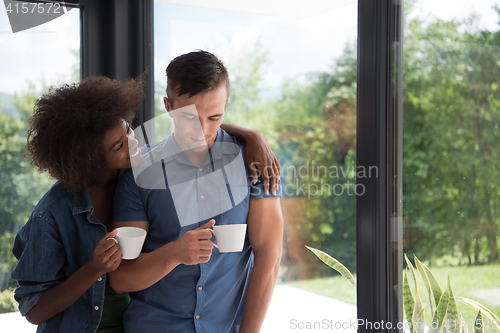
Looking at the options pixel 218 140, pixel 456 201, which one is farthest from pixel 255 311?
pixel 456 201

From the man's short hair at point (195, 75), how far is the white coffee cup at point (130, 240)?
15.9 inches

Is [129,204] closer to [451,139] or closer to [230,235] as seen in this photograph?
[230,235]

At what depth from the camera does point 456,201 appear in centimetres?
89

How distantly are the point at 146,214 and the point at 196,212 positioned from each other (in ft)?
0.51

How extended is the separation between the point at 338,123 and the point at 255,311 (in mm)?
646

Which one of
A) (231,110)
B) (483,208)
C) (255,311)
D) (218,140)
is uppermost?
(231,110)

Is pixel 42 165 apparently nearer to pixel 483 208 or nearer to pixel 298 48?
pixel 298 48

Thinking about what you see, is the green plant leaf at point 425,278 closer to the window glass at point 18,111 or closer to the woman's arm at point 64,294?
the woman's arm at point 64,294

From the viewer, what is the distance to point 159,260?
1.11m

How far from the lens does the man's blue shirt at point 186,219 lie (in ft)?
4.00

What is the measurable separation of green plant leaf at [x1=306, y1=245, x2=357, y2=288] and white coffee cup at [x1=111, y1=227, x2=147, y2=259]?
0.59 meters

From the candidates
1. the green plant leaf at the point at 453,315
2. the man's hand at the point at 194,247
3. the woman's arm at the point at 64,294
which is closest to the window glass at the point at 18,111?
the woman's arm at the point at 64,294

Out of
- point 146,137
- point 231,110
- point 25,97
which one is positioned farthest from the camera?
point 146,137

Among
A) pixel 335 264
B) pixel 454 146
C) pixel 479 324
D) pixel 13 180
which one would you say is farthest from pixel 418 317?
pixel 13 180
